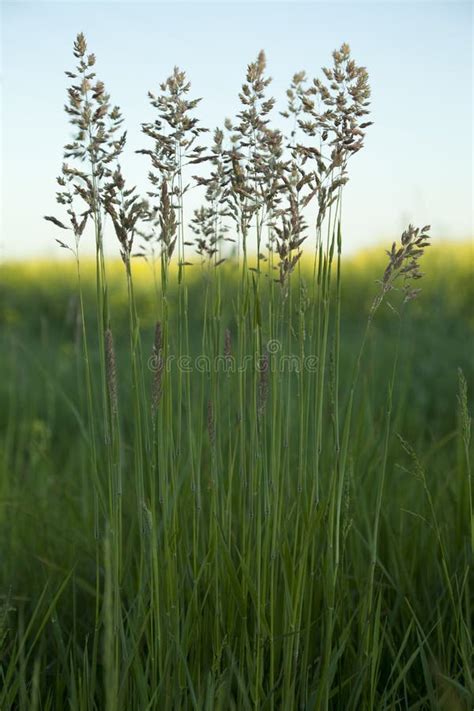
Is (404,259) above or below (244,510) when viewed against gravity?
above

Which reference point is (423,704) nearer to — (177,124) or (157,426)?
(157,426)

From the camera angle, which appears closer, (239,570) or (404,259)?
(404,259)

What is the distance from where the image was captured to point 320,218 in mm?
1552

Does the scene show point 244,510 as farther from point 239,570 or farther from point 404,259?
point 404,259

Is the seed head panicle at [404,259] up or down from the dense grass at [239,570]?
up

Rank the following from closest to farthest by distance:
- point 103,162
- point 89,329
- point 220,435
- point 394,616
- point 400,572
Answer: point 103,162 → point 220,435 → point 394,616 → point 400,572 → point 89,329

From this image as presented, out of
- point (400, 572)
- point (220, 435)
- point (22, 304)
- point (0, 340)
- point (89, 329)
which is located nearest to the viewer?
point (220, 435)

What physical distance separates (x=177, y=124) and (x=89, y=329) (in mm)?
8802

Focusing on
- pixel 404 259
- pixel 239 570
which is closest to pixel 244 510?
pixel 239 570

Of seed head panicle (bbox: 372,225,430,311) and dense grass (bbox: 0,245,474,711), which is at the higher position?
seed head panicle (bbox: 372,225,430,311)

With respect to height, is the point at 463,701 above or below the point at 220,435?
below

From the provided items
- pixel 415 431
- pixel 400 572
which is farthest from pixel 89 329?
pixel 400 572

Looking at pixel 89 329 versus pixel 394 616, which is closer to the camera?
pixel 394 616

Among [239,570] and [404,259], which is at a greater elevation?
[404,259]
